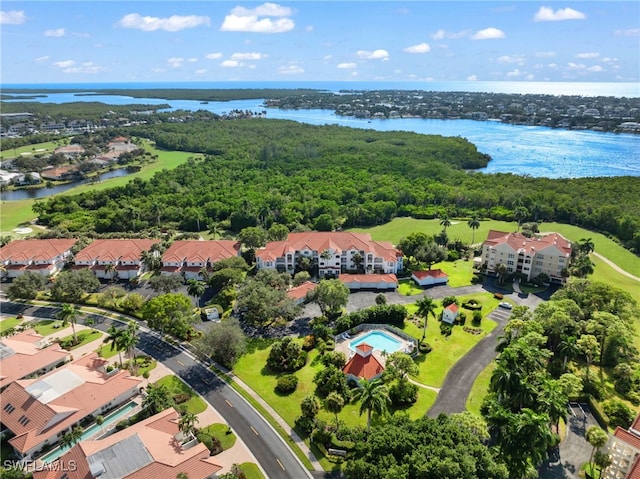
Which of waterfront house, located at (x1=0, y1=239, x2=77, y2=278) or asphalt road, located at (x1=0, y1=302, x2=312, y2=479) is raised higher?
waterfront house, located at (x1=0, y1=239, x2=77, y2=278)

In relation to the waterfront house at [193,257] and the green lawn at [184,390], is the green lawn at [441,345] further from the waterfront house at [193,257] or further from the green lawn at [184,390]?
the waterfront house at [193,257]

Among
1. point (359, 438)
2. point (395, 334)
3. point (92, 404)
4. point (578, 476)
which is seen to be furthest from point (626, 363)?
point (92, 404)

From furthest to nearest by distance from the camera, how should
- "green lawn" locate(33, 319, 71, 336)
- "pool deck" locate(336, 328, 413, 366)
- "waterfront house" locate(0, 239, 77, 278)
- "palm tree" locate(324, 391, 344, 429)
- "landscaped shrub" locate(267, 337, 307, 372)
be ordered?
1. "waterfront house" locate(0, 239, 77, 278)
2. "green lawn" locate(33, 319, 71, 336)
3. "pool deck" locate(336, 328, 413, 366)
4. "landscaped shrub" locate(267, 337, 307, 372)
5. "palm tree" locate(324, 391, 344, 429)

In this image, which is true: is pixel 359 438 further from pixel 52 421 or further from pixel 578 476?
pixel 52 421

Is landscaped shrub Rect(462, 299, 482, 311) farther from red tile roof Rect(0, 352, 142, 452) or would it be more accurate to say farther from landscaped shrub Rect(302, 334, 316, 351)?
red tile roof Rect(0, 352, 142, 452)

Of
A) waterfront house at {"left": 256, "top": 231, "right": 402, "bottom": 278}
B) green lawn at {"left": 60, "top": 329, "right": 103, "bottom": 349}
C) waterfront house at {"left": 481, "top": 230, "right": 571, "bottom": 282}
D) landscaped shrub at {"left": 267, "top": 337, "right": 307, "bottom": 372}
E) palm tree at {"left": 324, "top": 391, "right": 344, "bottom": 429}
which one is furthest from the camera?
waterfront house at {"left": 256, "top": 231, "right": 402, "bottom": 278}

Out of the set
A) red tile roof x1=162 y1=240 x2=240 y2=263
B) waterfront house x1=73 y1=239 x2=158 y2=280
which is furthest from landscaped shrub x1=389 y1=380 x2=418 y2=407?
waterfront house x1=73 y1=239 x2=158 y2=280

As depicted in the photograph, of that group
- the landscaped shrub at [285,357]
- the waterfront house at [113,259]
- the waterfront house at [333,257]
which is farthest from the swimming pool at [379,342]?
the waterfront house at [113,259]

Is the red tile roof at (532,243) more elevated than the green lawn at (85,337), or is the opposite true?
the red tile roof at (532,243)
